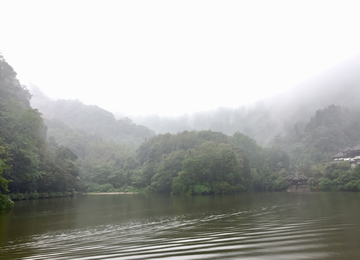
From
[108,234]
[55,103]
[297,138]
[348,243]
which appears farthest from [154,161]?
[55,103]

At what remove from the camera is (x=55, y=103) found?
586 feet

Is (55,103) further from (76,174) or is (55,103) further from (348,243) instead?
(348,243)

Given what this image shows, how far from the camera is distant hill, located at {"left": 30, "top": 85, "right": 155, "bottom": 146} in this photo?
138 metres

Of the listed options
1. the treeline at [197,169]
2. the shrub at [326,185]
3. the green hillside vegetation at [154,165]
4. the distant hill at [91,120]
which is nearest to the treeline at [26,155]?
the green hillside vegetation at [154,165]

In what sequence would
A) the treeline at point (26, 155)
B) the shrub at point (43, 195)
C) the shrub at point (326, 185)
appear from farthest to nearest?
the shrub at point (326, 185) → the shrub at point (43, 195) → the treeline at point (26, 155)

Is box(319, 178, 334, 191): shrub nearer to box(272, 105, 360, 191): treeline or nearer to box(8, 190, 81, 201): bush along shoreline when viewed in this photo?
box(272, 105, 360, 191): treeline

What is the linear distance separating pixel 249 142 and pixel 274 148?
23.6ft

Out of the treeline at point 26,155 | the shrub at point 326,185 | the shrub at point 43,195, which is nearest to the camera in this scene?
the treeline at point 26,155

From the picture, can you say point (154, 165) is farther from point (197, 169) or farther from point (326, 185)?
point (326, 185)

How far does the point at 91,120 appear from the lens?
527 ft

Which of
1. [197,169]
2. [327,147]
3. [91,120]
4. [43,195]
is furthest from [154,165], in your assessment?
[91,120]

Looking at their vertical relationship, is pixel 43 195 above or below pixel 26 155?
below

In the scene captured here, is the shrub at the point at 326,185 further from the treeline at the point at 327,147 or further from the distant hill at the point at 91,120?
the distant hill at the point at 91,120

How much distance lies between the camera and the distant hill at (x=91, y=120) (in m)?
138
